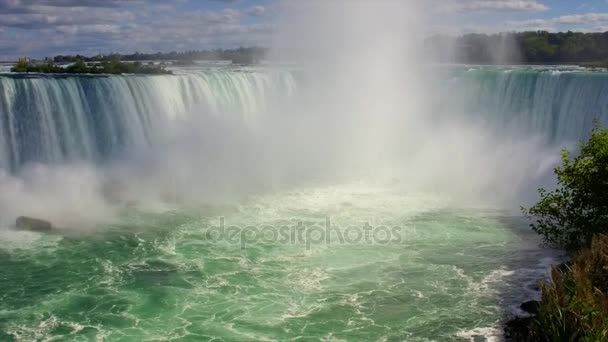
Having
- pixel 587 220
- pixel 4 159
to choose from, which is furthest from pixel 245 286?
pixel 4 159

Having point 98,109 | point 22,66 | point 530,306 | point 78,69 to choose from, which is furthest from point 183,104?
point 530,306

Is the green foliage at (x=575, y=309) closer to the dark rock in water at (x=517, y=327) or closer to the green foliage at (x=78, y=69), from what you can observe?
the dark rock in water at (x=517, y=327)

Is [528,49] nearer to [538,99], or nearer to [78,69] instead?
[538,99]

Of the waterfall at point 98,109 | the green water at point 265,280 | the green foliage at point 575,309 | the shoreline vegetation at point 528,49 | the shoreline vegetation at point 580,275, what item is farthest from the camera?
the shoreline vegetation at point 528,49

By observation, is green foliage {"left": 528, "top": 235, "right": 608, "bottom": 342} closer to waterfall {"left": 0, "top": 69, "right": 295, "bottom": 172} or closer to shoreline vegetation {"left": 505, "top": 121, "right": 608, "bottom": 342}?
shoreline vegetation {"left": 505, "top": 121, "right": 608, "bottom": 342}

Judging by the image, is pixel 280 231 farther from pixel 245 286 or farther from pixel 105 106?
pixel 105 106

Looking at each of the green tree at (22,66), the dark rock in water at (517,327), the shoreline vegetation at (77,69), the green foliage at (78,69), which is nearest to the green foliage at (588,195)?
the dark rock in water at (517,327)

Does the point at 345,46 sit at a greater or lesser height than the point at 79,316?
greater
